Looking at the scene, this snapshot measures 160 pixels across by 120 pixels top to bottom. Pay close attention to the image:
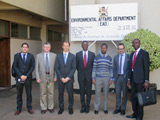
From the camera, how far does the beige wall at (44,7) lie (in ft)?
27.7

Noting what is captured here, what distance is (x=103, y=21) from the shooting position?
8203 mm

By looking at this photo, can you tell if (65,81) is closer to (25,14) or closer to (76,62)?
(76,62)

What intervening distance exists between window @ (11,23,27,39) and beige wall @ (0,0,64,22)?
1453 mm

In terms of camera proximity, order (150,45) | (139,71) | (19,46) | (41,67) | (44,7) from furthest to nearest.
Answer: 1. (19,46)
2. (44,7)
3. (150,45)
4. (41,67)
5. (139,71)

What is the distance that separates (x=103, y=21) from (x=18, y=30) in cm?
474

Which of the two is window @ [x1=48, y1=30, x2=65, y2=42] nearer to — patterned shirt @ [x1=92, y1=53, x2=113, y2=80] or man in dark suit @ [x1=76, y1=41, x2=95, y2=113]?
man in dark suit @ [x1=76, y1=41, x2=95, y2=113]

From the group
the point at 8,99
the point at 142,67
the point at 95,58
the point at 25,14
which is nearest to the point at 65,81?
the point at 95,58

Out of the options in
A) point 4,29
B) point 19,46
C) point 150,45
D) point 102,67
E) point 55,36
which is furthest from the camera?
point 55,36

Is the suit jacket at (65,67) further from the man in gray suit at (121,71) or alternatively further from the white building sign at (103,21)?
the white building sign at (103,21)

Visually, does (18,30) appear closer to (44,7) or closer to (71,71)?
(44,7)

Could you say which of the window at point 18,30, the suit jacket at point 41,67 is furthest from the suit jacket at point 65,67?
the window at point 18,30

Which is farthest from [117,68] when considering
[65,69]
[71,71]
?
[65,69]

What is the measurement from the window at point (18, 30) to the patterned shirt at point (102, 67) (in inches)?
228

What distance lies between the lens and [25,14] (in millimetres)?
11273
